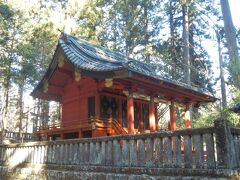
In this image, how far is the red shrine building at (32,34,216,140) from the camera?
13.1m

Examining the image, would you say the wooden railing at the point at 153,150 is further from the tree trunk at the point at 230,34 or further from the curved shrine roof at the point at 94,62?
the tree trunk at the point at 230,34

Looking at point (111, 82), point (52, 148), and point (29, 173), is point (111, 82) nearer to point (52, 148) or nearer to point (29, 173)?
point (52, 148)

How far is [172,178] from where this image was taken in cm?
714

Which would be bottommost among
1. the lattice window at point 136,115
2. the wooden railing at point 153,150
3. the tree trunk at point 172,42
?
the wooden railing at point 153,150

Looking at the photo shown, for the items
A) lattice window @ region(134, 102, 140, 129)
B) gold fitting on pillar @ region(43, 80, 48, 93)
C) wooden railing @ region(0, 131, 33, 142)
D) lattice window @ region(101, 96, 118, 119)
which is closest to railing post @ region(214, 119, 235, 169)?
lattice window @ region(101, 96, 118, 119)

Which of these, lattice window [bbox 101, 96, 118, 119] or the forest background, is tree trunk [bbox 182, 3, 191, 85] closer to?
the forest background

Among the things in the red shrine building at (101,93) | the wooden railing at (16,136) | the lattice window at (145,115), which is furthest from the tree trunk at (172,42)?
the wooden railing at (16,136)

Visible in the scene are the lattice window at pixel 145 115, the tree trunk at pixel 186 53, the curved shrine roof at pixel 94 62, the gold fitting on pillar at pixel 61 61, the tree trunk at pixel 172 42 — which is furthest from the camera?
the tree trunk at pixel 172 42

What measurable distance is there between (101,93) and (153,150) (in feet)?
27.4

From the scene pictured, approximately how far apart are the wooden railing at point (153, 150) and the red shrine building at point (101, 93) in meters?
3.16

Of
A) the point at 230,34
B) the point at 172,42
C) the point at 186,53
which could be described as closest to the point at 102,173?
the point at 230,34

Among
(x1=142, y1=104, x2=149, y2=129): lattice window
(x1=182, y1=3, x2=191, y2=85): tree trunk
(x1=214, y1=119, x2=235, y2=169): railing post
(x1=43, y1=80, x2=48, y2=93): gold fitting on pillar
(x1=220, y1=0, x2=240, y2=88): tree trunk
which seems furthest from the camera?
(x1=182, y1=3, x2=191, y2=85): tree trunk

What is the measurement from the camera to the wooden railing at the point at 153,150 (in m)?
6.62

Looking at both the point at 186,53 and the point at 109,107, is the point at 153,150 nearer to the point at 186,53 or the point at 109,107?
the point at 109,107
